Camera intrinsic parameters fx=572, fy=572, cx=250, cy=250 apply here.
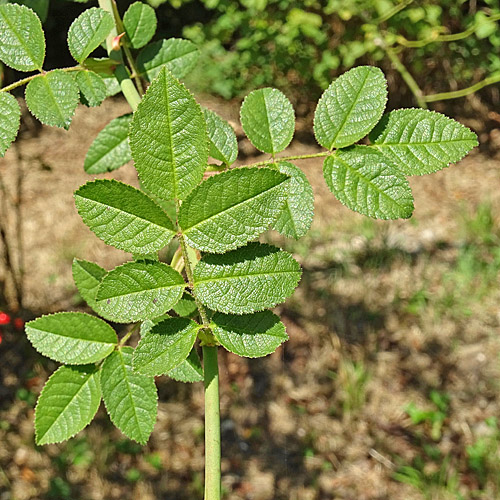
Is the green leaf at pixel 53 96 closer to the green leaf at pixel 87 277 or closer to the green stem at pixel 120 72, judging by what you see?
the green stem at pixel 120 72

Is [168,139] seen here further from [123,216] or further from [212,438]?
[212,438]

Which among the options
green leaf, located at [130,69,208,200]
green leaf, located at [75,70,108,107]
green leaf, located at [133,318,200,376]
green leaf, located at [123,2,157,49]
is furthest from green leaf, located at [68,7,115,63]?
green leaf, located at [133,318,200,376]

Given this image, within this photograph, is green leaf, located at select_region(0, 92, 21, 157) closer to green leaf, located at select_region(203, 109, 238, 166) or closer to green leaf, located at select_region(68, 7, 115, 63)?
green leaf, located at select_region(68, 7, 115, 63)

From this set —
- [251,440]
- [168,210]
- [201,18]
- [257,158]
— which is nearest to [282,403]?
[251,440]

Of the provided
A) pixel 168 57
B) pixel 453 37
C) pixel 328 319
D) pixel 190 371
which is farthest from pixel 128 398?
pixel 453 37

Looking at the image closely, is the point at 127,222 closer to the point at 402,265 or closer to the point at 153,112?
the point at 153,112
